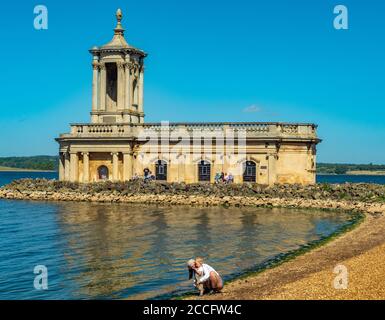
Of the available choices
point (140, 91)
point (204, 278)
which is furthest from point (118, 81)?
point (204, 278)

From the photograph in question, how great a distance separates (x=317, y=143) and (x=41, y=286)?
3229cm

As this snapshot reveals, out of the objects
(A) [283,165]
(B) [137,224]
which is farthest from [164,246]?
(A) [283,165]

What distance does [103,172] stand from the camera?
48281 millimetres

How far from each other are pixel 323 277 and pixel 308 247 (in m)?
7.63

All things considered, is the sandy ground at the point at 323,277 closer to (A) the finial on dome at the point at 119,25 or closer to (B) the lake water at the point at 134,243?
(B) the lake water at the point at 134,243

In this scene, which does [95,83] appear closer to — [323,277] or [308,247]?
[308,247]

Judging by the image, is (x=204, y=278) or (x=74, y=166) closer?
(x=204, y=278)

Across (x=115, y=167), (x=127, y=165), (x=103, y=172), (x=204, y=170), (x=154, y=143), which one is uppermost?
(x=154, y=143)

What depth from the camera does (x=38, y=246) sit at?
2453 cm

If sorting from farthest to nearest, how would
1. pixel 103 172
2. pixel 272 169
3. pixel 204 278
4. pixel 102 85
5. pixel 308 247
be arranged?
1. pixel 102 85
2. pixel 103 172
3. pixel 272 169
4. pixel 308 247
5. pixel 204 278

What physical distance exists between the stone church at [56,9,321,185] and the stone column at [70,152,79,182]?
8cm

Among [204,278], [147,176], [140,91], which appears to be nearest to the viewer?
[204,278]

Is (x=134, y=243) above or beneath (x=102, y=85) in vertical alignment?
beneath

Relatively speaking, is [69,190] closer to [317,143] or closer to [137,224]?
[137,224]
